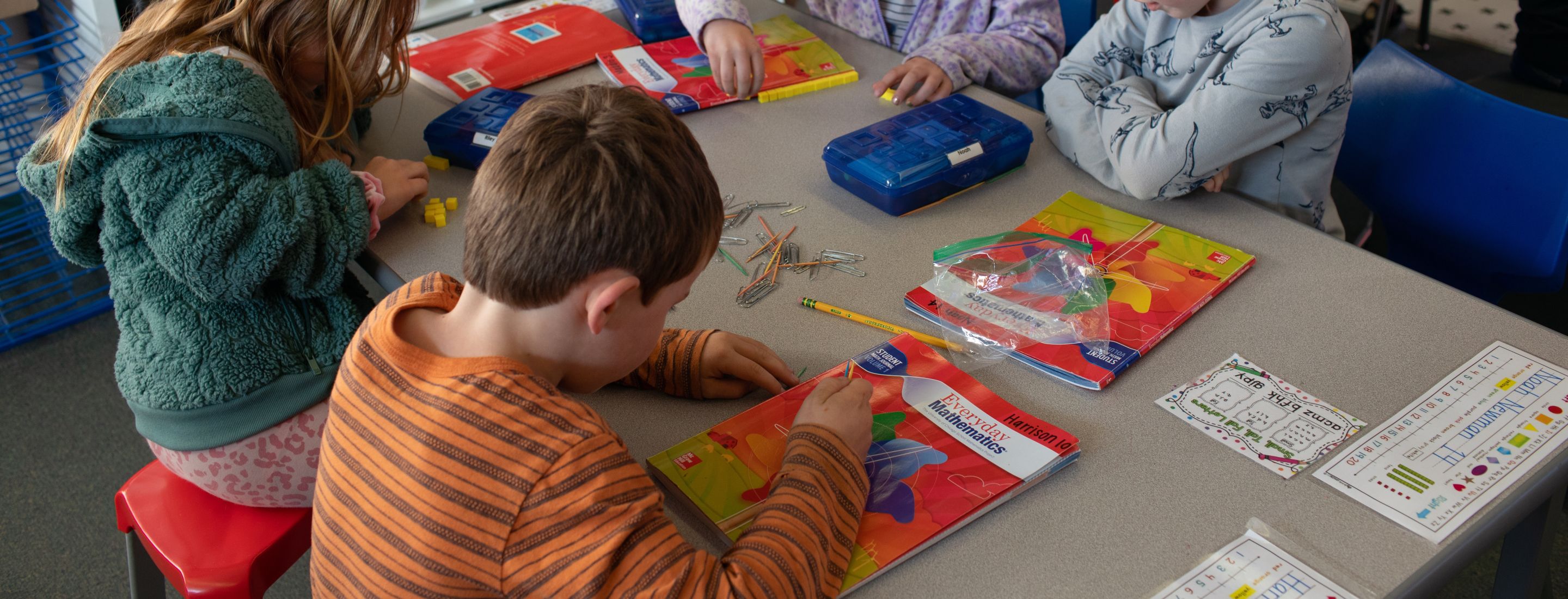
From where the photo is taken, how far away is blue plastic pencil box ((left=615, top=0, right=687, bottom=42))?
1.55m

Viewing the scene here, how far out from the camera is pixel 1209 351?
0.91 metres

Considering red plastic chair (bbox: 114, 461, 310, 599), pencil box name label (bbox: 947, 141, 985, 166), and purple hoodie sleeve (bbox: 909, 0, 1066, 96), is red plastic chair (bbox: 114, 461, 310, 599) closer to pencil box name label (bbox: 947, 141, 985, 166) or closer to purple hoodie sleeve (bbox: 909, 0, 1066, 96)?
pencil box name label (bbox: 947, 141, 985, 166)

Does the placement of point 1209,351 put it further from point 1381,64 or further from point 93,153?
point 93,153

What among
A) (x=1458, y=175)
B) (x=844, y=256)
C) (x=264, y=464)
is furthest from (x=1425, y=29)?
(x=264, y=464)

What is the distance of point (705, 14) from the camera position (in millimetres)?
1462

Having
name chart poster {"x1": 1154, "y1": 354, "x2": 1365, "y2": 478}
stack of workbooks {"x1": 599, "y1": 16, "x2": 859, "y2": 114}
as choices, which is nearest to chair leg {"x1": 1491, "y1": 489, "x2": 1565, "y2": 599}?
name chart poster {"x1": 1154, "y1": 354, "x2": 1365, "y2": 478}

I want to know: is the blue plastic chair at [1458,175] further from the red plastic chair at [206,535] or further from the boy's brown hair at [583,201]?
the red plastic chair at [206,535]

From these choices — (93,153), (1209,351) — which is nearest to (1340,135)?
(1209,351)

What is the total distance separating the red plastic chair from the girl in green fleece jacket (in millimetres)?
26

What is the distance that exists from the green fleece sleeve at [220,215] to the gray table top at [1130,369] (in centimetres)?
12

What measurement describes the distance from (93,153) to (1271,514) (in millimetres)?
1064

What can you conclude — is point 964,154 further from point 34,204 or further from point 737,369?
point 34,204

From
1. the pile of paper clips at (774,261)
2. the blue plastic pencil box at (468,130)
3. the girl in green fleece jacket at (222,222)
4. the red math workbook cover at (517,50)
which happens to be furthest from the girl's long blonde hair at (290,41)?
the pile of paper clips at (774,261)

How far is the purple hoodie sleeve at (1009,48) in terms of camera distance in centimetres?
146
